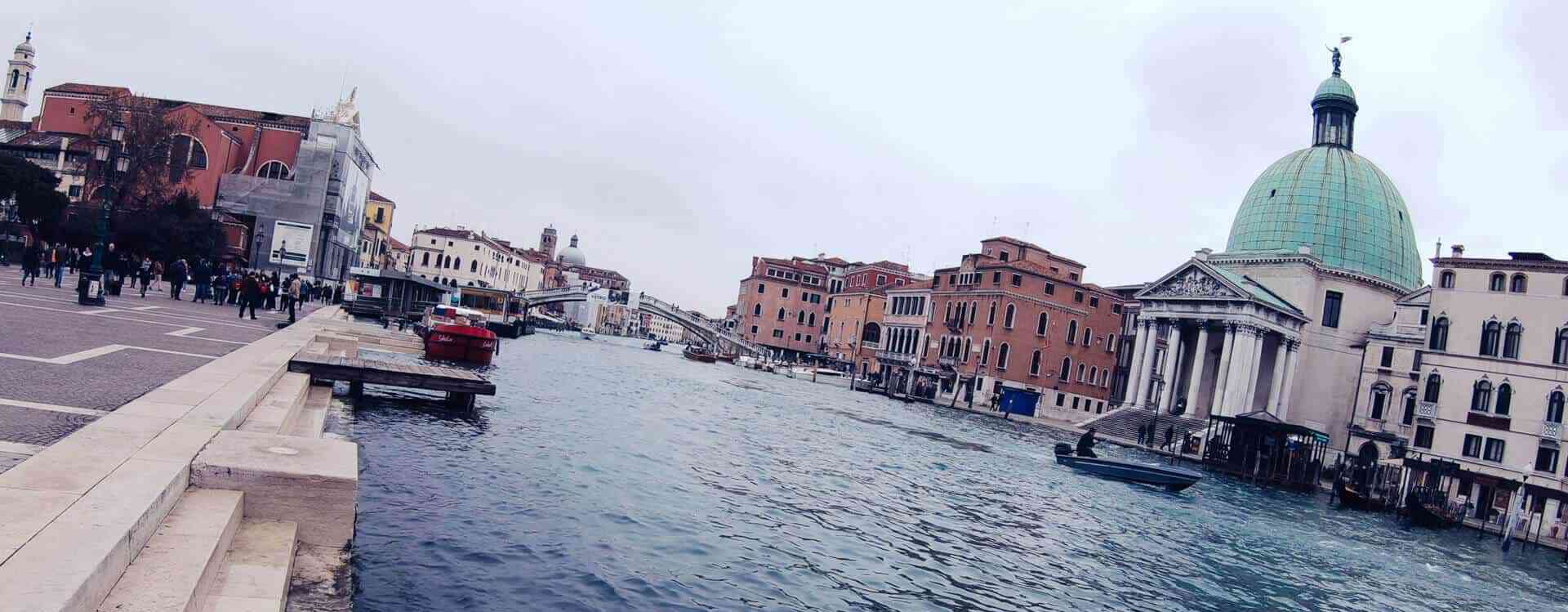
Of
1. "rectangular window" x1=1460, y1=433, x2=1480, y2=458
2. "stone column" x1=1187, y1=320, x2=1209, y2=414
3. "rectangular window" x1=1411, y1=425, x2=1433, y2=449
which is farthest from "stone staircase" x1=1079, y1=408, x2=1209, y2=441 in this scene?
"rectangular window" x1=1460, y1=433, x2=1480, y2=458

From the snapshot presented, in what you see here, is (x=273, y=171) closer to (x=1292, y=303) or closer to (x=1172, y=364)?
(x=1172, y=364)

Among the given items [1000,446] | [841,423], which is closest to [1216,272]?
[1000,446]

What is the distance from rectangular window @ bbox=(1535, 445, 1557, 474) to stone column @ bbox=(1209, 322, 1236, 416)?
17278 millimetres

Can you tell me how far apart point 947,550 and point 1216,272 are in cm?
4381

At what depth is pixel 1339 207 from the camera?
55.3 meters

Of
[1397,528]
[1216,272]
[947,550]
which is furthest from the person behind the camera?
[1216,272]

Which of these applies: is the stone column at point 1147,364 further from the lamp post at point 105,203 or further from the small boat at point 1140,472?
the lamp post at point 105,203

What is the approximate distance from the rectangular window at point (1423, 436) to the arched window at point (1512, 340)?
3719mm

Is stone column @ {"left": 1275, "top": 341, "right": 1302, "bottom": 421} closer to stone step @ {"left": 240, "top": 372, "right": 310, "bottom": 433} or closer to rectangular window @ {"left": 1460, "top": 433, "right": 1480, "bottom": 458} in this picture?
rectangular window @ {"left": 1460, "top": 433, "right": 1480, "bottom": 458}

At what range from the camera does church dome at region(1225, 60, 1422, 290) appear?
54844 millimetres

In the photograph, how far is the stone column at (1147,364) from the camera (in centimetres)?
5453

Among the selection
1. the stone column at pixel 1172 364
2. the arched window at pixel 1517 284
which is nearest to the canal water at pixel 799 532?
the arched window at pixel 1517 284

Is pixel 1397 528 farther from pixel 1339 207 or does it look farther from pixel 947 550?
pixel 1339 207

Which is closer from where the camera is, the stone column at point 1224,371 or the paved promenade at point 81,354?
the paved promenade at point 81,354
